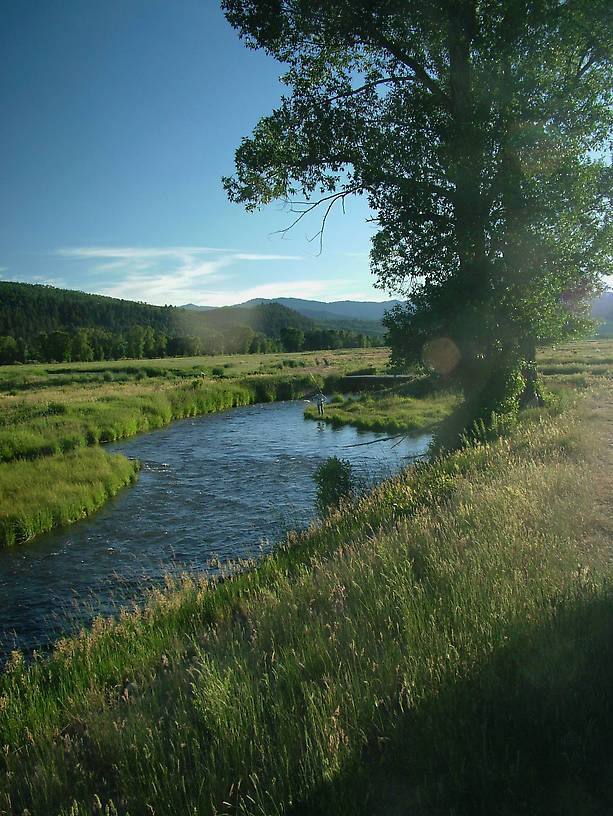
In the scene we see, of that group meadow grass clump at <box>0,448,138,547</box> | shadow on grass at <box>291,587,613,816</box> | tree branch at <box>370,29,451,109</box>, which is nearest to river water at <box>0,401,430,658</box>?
meadow grass clump at <box>0,448,138,547</box>

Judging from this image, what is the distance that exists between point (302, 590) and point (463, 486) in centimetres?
357

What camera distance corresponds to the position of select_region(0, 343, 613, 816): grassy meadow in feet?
10.1

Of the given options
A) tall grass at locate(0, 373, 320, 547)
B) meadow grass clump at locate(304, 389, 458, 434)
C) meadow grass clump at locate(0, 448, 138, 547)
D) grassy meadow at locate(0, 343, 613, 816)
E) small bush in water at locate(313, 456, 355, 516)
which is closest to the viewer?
grassy meadow at locate(0, 343, 613, 816)

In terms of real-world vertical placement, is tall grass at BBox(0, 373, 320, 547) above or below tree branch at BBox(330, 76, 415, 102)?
below

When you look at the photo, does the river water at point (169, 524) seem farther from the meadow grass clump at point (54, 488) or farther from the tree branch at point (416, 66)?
the tree branch at point (416, 66)

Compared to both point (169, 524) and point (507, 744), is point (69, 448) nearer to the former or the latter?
point (169, 524)

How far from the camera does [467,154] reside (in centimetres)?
1396

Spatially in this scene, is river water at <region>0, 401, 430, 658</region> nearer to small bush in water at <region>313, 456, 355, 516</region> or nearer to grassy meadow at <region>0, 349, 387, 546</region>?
grassy meadow at <region>0, 349, 387, 546</region>

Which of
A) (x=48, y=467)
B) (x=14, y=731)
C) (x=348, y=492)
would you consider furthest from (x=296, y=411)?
(x=14, y=731)

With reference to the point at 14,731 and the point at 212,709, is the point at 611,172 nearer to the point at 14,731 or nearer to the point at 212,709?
the point at 212,709

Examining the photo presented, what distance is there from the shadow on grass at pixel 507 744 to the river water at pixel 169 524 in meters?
7.05

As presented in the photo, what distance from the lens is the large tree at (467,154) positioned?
13.5 meters

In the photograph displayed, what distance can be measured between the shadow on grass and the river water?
7.05m

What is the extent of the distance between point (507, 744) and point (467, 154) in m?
14.3
